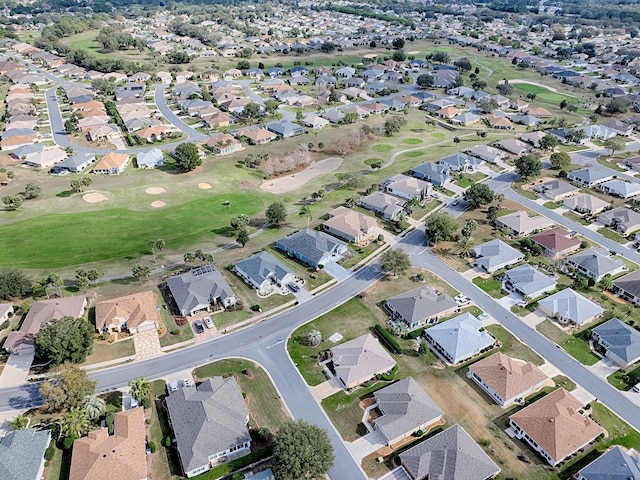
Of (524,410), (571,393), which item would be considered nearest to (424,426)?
(524,410)

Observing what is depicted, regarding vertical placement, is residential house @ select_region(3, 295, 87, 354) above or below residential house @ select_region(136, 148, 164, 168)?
below

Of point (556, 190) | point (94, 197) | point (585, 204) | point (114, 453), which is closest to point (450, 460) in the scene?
point (114, 453)

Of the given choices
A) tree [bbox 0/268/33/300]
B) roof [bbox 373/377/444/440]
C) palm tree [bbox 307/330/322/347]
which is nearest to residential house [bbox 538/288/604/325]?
roof [bbox 373/377/444/440]

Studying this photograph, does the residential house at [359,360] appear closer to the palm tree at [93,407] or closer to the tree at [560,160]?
the palm tree at [93,407]

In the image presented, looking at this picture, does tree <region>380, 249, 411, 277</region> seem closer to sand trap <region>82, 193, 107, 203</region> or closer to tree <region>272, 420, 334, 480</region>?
tree <region>272, 420, 334, 480</region>

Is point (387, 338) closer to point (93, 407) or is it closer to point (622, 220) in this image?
point (93, 407)

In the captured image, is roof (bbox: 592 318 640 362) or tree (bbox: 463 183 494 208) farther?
tree (bbox: 463 183 494 208)
